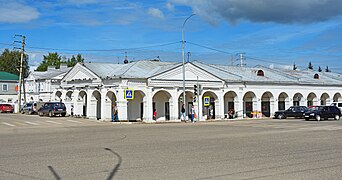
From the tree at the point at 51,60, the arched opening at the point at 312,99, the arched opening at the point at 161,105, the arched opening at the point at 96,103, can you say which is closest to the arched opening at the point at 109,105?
the arched opening at the point at 96,103

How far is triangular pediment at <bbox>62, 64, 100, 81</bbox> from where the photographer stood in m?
43.8

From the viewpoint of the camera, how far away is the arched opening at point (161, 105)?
4422 cm

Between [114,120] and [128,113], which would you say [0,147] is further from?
[128,113]

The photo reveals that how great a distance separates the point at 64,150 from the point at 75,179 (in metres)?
6.05

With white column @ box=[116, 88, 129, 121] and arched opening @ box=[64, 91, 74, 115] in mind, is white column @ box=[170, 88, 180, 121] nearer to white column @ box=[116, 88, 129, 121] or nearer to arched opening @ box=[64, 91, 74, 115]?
white column @ box=[116, 88, 129, 121]

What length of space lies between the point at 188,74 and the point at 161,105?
450 centimetres

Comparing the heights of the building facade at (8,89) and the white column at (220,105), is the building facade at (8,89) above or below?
above

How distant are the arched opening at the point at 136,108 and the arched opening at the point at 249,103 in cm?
1436

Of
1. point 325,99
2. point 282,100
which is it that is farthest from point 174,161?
point 325,99

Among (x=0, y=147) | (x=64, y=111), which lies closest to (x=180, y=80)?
(x=64, y=111)

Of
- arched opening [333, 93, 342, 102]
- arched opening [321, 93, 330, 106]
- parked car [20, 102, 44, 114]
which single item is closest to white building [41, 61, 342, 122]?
arched opening [321, 93, 330, 106]

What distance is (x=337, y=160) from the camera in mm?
12227

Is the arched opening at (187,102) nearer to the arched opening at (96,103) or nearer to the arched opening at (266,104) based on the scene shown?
the arched opening at (96,103)

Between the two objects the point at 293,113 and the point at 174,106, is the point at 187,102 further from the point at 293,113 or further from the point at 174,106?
the point at 293,113
